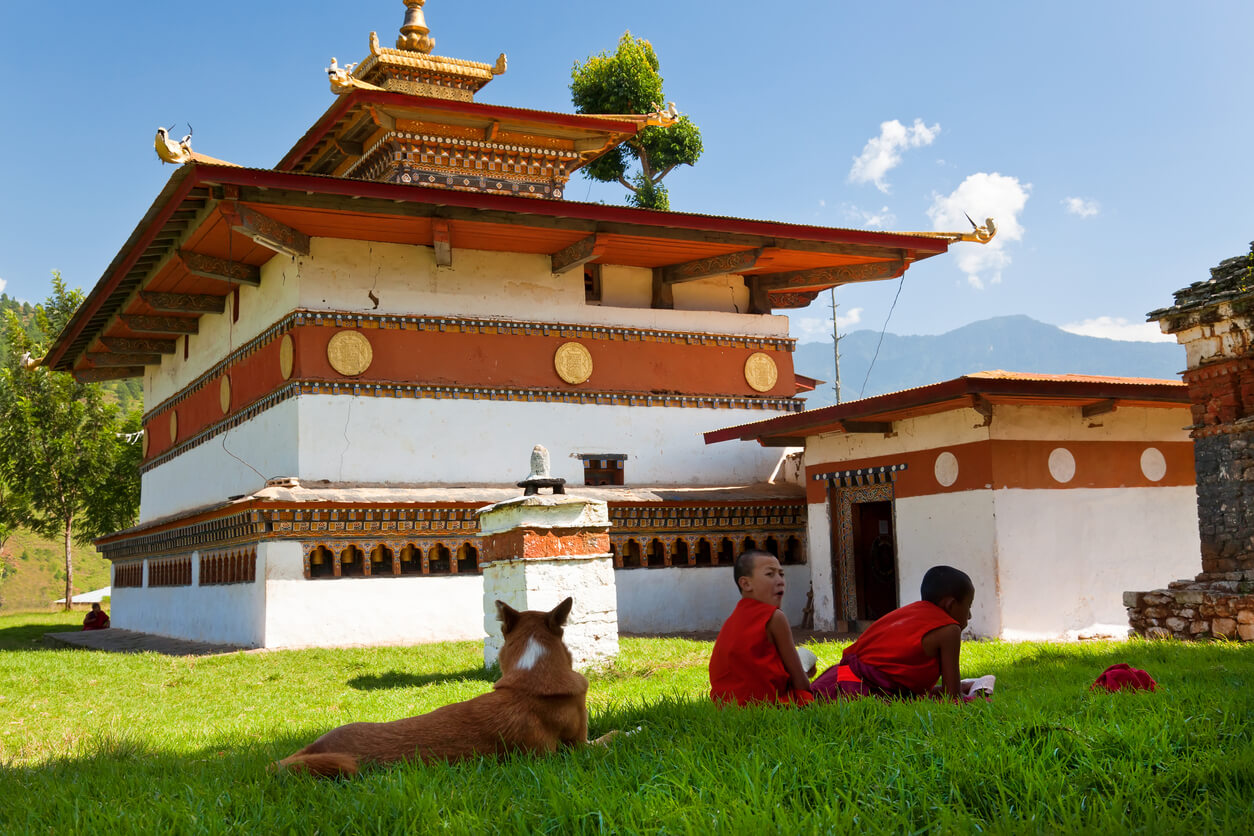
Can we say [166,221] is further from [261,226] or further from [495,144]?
[495,144]

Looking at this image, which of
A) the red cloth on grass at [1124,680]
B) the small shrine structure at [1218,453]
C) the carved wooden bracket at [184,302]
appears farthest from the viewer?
the carved wooden bracket at [184,302]

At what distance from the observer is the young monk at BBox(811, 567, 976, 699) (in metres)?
4.84

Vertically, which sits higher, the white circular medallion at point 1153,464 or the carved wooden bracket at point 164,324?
the carved wooden bracket at point 164,324

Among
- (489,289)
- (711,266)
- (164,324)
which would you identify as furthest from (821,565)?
(164,324)

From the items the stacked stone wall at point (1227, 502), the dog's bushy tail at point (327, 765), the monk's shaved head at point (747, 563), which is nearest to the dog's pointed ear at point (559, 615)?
the dog's bushy tail at point (327, 765)

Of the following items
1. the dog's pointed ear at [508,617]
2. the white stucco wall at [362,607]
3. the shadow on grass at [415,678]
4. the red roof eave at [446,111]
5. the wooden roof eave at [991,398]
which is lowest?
the shadow on grass at [415,678]

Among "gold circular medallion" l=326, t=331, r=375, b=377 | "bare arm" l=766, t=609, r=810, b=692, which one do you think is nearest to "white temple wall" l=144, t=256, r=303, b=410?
"gold circular medallion" l=326, t=331, r=375, b=377

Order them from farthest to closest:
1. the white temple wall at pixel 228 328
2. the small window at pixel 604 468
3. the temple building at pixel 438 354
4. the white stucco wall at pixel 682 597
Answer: the small window at pixel 604 468 → the white stucco wall at pixel 682 597 → the white temple wall at pixel 228 328 → the temple building at pixel 438 354

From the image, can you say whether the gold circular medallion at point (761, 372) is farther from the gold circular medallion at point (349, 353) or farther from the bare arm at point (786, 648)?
the bare arm at point (786, 648)

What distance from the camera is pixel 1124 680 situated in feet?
16.8

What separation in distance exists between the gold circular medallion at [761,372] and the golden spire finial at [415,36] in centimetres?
734

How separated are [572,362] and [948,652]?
33.4ft

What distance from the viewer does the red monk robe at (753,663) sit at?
4891 millimetres

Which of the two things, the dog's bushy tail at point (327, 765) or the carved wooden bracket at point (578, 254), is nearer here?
the dog's bushy tail at point (327, 765)
